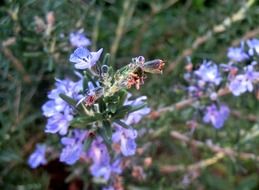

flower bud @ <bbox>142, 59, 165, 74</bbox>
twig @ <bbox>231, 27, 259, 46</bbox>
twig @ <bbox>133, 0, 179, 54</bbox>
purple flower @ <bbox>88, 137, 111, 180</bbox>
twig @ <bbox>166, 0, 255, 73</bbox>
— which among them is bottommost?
flower bud @ <bbox>142, 59, 165, 74</bbox>

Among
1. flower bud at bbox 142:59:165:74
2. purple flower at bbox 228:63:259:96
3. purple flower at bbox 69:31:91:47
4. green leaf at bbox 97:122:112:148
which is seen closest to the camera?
flower bud at bbox 142:59:165:74

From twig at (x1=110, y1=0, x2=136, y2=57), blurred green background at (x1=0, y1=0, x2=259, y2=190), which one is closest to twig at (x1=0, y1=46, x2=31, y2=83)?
blurred green background at (x1=0, y1=0, x2=259, y2=190)

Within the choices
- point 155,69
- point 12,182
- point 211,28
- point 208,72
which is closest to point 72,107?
point 155,69

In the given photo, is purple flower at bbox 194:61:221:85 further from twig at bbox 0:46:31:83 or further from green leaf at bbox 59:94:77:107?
twig at bbox 0:46:31:83

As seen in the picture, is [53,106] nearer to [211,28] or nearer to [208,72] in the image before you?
[208,72]

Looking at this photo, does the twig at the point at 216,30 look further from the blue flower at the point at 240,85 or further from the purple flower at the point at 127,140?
the purple flower at the point at 127,140

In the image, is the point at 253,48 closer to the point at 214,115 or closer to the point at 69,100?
the point at 214,115

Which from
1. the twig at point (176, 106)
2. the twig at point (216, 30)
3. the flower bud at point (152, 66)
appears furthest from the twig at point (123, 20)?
the flower bud at point (152, 66)
